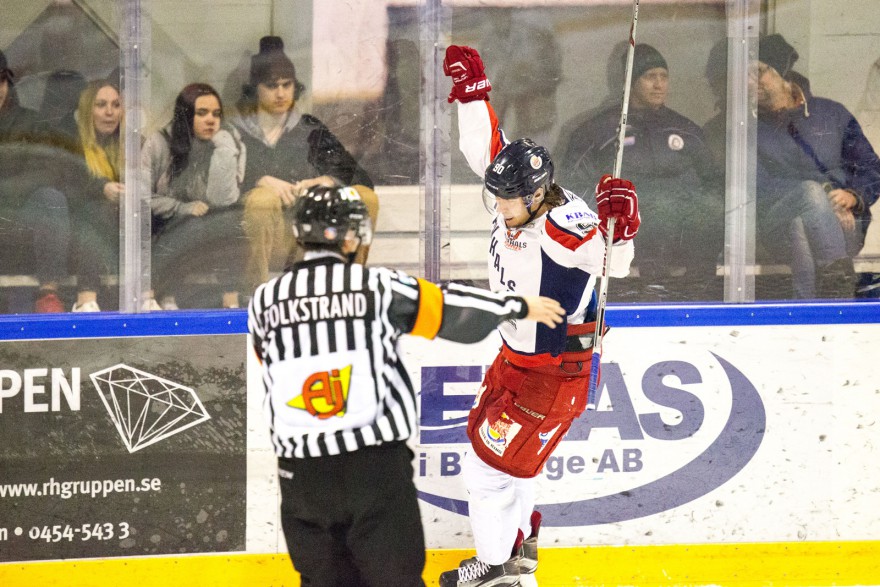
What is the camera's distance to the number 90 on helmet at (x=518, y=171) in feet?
10.1

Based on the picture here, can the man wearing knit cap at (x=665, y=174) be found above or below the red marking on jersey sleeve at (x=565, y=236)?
above

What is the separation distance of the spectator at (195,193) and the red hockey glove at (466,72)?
2.53 feet

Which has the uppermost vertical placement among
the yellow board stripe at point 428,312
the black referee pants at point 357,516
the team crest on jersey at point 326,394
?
the yellow board stripe at point 428,312

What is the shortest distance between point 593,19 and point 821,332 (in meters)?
1.33

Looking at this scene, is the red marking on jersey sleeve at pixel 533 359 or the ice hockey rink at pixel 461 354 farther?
the ice hockey rink at pixel 461 354

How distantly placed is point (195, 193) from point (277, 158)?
301 mm

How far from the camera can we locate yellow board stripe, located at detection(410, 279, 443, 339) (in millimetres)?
2342

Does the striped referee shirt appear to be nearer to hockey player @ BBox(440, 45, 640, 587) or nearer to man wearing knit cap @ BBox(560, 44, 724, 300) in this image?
hockey player @ BBox(440, 45, 640, 587)

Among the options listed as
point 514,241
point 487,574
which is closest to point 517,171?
point 514,241

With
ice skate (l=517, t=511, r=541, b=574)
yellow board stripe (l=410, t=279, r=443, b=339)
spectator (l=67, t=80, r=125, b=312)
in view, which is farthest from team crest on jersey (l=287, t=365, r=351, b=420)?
spectator (l=67, t=80, r=125, b=312)

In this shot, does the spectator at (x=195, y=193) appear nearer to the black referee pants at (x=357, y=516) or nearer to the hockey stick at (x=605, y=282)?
the hockey stick at (x=605, y=282)

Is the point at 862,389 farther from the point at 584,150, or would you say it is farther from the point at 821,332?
the point at 584,150

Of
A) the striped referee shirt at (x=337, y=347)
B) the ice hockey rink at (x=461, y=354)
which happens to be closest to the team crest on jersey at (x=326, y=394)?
the striped referee shirt at (x=337, y=347)

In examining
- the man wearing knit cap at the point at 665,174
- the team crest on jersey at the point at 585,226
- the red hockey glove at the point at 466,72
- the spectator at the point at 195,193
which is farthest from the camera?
the man wearing knit cap at the point at 665,174
